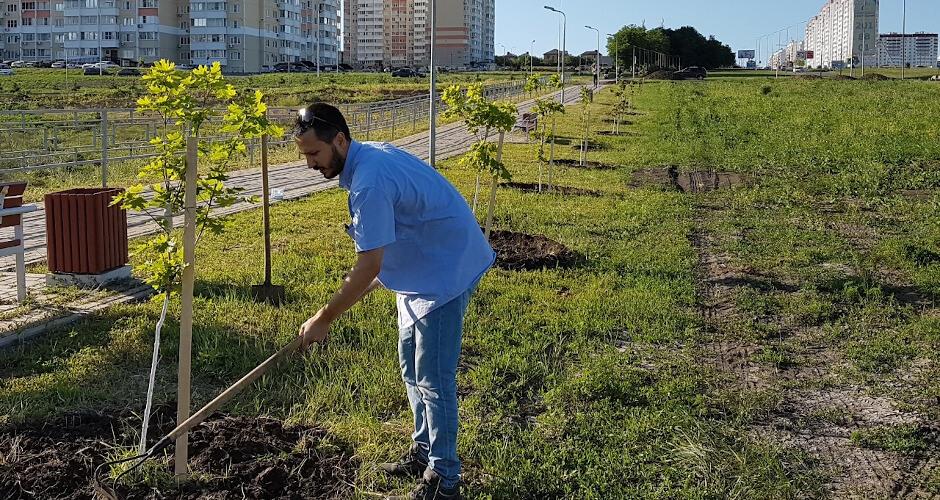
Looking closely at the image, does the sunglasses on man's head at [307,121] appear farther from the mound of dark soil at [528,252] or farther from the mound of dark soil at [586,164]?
the mound of dark soil at [586,164]

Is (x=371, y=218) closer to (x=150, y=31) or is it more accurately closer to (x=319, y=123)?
(x=319, y=123)

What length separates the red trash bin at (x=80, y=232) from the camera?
23.7 feet

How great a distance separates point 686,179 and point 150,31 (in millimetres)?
87136

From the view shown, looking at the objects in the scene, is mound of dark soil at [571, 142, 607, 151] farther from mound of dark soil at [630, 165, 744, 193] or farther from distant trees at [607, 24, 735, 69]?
distant trees at [607, 24, 735, 69]

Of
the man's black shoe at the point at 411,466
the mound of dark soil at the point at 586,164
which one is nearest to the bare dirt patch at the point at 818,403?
the man's black shoe at the point at 411,466

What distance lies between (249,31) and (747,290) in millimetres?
94875

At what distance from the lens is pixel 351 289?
3.20m

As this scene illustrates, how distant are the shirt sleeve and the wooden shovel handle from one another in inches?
17.9

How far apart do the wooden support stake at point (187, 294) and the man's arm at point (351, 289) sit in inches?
25.6

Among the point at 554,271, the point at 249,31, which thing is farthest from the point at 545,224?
the point at 249,31

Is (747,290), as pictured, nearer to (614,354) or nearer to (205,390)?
(614,354)

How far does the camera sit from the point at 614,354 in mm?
5746

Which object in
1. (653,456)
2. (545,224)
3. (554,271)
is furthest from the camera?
(545,224)

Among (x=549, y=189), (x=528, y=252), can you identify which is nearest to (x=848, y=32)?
(x=549, y=189)
